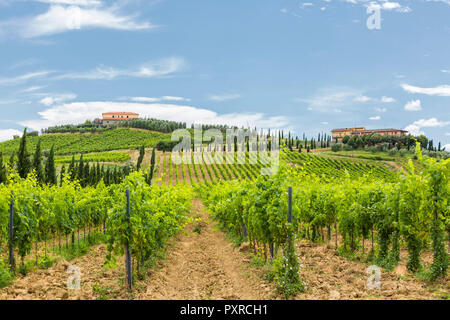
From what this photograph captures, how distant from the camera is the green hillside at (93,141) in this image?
108512 mm

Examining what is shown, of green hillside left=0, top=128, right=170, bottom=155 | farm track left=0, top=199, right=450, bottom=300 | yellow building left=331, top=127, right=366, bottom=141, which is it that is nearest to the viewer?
farm track left=0, top=199, right=450, bottom=300

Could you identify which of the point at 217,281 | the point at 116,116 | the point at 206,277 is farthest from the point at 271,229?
the point at 116,116

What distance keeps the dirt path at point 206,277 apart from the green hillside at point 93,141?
3824 inches

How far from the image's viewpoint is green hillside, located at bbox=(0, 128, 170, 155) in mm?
108512

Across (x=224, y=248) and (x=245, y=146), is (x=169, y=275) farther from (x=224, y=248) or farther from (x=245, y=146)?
(x=245, y=146)

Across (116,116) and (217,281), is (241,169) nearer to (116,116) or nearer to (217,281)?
(217,281)

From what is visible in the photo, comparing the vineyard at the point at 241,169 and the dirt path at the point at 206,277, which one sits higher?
the vineyard at the point at 241,169

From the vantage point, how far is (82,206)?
16797 mm

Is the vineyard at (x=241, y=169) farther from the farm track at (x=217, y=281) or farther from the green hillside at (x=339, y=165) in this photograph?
the farm track at (x=217, y=281)

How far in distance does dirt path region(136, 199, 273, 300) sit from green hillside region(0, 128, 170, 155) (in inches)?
3824

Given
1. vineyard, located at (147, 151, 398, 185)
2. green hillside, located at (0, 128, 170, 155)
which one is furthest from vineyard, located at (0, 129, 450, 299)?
green hillside, located at (0, 128, 170, 155)

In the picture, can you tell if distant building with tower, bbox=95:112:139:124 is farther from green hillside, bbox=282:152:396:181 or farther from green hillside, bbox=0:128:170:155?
green hillside, bbox=282:152:396:181

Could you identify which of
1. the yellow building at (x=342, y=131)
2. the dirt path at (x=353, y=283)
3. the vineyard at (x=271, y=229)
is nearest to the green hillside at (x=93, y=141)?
the yellow building at (x=342, y=131)
